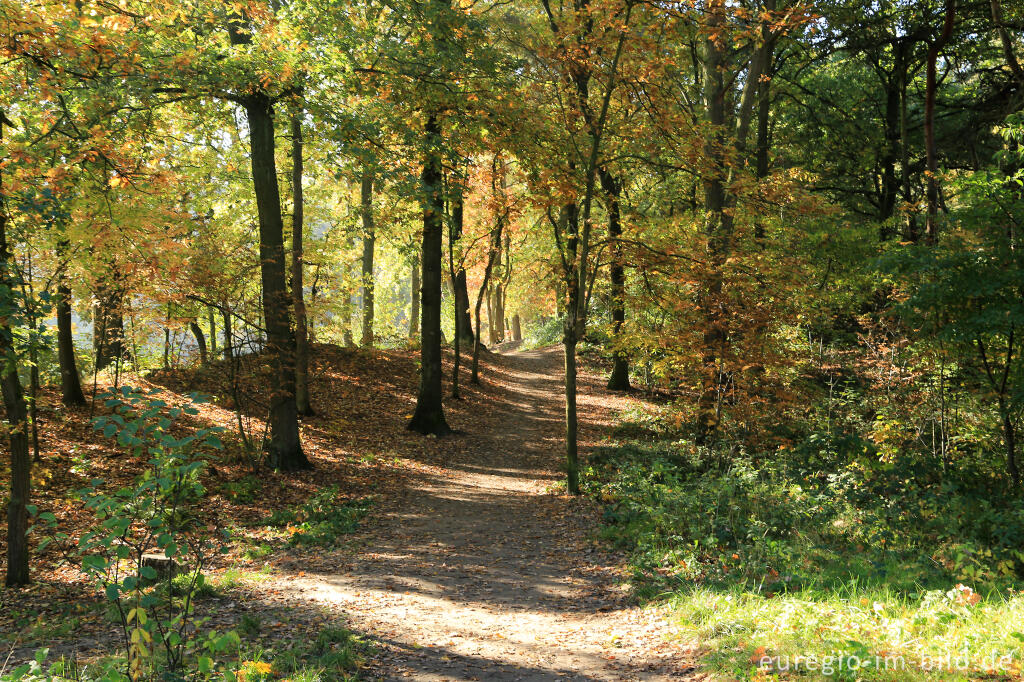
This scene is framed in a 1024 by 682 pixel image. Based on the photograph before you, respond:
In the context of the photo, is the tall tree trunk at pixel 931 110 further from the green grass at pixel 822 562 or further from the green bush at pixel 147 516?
the green bush at pixel 147 516

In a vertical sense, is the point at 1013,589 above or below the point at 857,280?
below

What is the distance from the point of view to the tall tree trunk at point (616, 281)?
12945 millimetres

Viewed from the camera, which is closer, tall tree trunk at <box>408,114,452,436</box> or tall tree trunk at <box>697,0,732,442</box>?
tall tree trunk at <box>697,0,732,442</box>

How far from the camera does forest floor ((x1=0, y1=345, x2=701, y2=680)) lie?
17.6ft

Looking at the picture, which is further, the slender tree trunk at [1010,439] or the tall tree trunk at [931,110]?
the tall tree trunk at [931,110]

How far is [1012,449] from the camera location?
9.41 meters

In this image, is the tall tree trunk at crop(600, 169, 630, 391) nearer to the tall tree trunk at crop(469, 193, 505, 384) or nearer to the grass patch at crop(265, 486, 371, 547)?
the tall tree trunk at crop(469, 193, 505, 384)

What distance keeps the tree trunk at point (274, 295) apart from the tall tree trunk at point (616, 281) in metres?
5.89

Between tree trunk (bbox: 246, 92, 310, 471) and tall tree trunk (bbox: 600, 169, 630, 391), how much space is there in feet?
19.3

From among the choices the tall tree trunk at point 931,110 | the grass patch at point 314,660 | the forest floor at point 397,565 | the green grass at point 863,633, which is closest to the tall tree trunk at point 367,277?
the forest floor at point 397,565

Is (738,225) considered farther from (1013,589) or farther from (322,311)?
(322,311)

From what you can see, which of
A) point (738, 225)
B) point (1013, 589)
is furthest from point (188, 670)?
point (738, 225)

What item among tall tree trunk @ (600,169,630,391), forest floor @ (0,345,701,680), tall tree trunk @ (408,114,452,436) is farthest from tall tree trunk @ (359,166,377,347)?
tall tree trunk @ (600,169,630,391)

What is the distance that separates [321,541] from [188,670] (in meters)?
4.40
